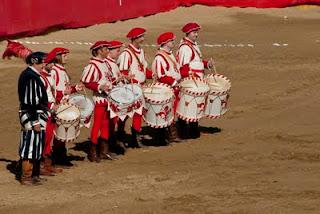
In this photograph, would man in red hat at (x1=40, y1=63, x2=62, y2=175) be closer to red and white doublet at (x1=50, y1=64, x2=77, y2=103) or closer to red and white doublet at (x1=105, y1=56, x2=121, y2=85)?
red and white doublet at (x1=50, y1=64, x2=77, y2=103)

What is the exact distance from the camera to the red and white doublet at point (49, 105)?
13944 millimetres

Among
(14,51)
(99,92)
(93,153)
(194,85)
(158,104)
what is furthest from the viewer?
(14,51)

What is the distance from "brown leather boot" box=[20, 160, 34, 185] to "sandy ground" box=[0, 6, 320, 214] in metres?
0.12

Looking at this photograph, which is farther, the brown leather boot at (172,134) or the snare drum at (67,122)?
the brown leather boot at (172,134)

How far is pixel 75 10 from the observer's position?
1063 inches

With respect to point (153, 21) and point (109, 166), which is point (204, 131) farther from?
point (153, 21)

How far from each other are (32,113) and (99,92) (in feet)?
5.29

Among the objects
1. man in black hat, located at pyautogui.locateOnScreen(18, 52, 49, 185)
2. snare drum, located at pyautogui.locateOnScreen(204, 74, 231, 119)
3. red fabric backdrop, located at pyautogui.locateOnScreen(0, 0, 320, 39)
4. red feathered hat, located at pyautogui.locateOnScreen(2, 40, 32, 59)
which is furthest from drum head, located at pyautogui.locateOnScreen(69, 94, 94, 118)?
red fabric backdrop, located at pyautogui.locateOnScreen(0, 0, 320, 39)

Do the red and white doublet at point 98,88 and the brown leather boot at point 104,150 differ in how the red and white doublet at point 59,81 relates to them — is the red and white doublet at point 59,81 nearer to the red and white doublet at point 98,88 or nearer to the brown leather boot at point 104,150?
the red and white doublet at point 98,88

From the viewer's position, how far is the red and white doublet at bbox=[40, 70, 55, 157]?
45.7 feet

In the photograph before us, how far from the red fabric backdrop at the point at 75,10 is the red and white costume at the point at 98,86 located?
10078mm

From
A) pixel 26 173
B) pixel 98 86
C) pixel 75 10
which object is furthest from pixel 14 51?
pixel 26 173

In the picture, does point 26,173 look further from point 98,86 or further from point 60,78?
point 98,86

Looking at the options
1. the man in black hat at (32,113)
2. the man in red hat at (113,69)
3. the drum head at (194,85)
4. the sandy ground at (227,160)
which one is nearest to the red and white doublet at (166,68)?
the drum head at (194,85)
